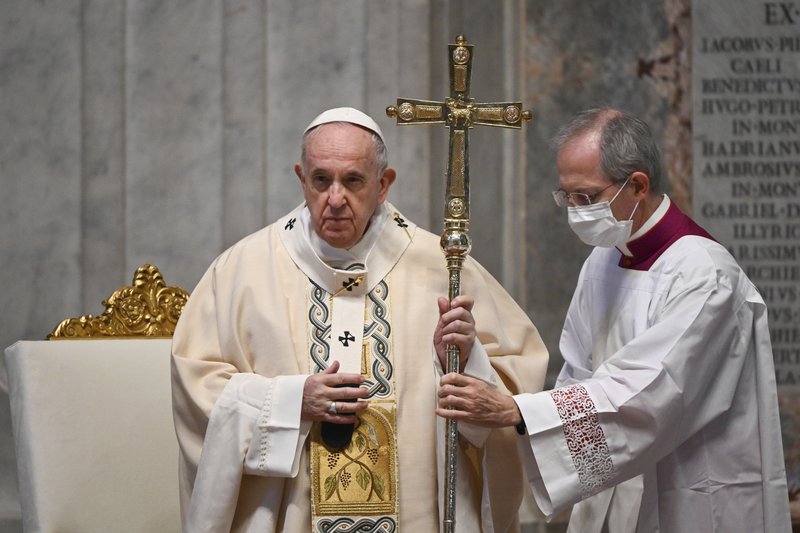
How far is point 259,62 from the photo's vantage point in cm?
579

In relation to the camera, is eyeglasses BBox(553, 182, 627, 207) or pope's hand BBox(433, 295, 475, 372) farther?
eyeglasses BBox(553, 182, 627, 207)

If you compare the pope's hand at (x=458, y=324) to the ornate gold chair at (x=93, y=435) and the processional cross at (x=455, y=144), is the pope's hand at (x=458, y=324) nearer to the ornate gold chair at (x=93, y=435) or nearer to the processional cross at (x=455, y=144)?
the processional cross at (x=455, y=144)

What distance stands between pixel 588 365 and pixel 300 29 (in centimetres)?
255

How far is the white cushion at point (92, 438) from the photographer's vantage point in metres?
4.11

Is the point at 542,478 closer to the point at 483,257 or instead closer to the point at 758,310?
the point at 758,310

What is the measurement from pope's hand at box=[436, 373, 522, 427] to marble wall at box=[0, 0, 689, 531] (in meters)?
1.91

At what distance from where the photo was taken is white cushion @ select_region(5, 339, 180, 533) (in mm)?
4109

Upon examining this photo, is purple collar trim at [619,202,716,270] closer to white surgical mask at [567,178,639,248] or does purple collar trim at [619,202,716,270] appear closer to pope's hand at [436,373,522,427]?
white surgical mask at [567,178,639,248]

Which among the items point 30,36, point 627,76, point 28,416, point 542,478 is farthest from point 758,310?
point 30,36

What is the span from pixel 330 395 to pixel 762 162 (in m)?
2.87

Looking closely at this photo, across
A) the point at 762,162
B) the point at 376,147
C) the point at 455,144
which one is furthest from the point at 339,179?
the point at 762,162

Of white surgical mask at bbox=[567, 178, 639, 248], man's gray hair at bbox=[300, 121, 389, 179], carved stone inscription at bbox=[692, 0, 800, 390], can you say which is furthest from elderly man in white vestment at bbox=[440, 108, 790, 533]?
carved stone inscription at bbox=[692, 0, 800, 390]

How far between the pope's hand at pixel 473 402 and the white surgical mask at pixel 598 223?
63cm

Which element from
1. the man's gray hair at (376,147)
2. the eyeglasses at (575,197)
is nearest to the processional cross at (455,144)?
the man's gray hair at (376,147)
